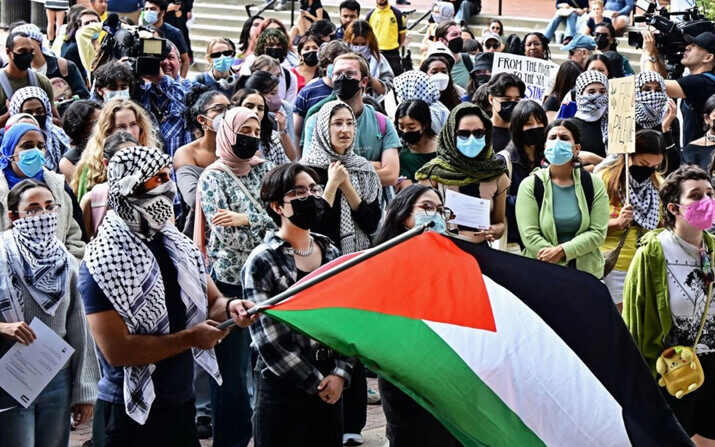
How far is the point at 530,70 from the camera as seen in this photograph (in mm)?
13094

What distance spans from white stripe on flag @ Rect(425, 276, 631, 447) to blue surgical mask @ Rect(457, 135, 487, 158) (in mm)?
3420

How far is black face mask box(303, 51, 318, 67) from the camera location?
1277 centimetres

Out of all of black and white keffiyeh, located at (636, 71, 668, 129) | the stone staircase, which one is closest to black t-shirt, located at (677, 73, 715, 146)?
black and white keffiyeh, located at (636, 71, 668, 129)

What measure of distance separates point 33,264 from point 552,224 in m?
3.28

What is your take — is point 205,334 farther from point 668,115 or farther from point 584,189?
point 668,115

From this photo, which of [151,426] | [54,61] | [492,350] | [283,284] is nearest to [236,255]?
[283,284]

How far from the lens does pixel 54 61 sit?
12586 mm

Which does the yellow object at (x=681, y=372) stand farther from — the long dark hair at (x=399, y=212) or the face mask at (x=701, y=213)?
the long dark hair at (x=399, y=212)

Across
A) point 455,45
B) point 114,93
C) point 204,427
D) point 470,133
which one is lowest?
point 204,427

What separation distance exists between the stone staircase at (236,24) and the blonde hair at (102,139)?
12.6 m

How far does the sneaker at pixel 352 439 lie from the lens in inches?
313

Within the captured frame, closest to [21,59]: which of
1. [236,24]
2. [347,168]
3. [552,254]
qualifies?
[347,168]

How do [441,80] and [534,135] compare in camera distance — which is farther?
[441,80]

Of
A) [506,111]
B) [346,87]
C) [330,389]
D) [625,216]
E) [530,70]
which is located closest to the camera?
[330,389]
